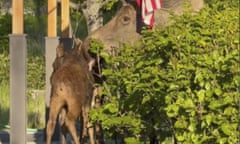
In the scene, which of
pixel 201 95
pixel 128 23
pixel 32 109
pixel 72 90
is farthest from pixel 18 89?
pixel 201 95

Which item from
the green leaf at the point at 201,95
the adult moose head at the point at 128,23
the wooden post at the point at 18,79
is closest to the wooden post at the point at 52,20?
the wooden post at the point at 18,79

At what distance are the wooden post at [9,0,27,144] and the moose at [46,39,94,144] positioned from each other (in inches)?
86.9

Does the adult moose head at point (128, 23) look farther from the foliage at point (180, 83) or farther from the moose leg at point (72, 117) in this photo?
the foliage at point (180, 83)

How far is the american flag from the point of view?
10.0m

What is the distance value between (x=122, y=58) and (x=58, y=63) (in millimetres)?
1293

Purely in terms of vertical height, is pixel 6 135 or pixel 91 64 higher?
pixel 91 64

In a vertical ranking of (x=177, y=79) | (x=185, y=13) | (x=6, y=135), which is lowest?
(x=6, y=135)

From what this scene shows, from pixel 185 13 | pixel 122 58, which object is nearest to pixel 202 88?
pixel 185 13

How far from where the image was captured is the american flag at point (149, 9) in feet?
33.0

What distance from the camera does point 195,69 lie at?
23.6 ft

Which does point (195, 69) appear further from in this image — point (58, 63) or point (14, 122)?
point (14, 122)

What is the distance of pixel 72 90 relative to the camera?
386 inches

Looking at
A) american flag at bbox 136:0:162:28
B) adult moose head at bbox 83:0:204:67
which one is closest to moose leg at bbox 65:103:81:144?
adult moose head at bbox 83:0:204:67

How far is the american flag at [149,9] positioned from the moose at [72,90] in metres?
0.81
